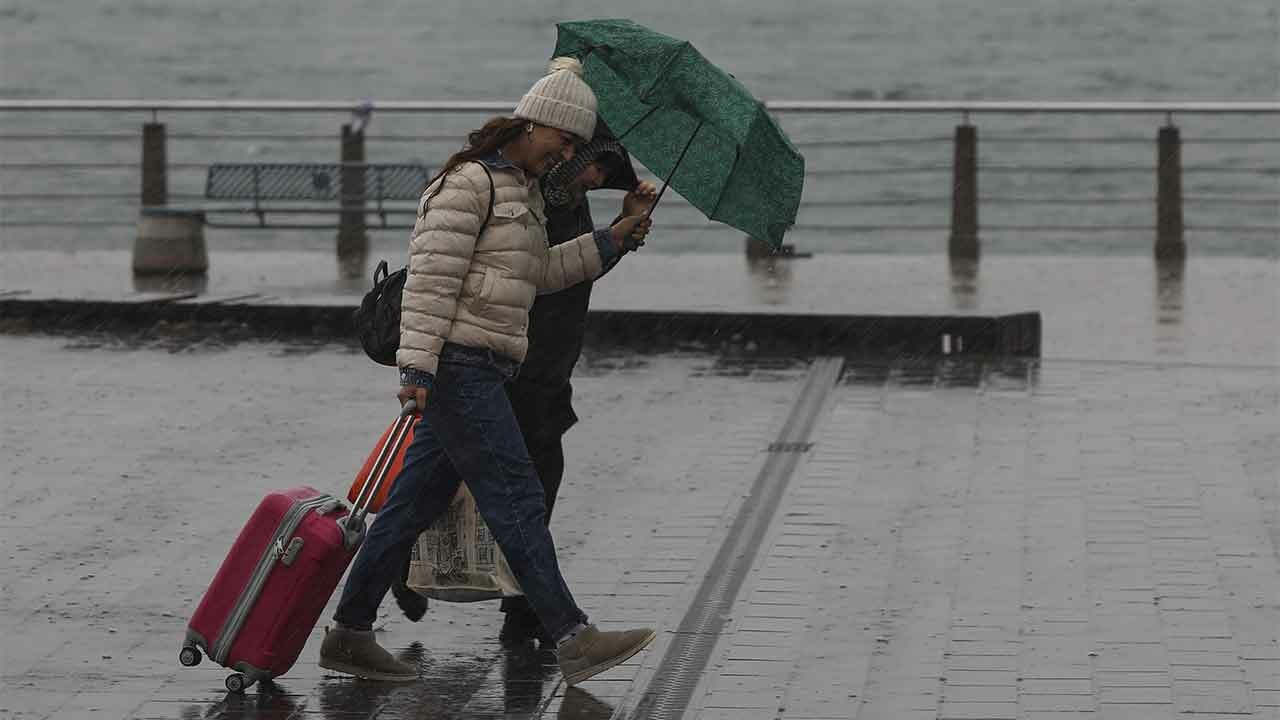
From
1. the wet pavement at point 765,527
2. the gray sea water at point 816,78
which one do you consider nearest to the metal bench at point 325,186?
the gray sea water at point 816,78

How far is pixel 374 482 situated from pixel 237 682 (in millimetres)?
624

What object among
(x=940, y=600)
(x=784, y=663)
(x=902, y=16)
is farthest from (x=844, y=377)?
(x=902, y=16)

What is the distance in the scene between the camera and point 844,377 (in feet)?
39.9

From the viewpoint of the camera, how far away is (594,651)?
6.45 metres

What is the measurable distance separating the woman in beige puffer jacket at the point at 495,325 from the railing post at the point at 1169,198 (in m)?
11.4

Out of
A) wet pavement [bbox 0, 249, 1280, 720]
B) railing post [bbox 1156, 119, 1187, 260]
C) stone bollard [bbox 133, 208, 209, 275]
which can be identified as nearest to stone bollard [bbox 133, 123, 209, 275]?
stone bollard [bbox 133, 208, 209, 275]

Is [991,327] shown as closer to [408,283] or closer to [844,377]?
[844,377]

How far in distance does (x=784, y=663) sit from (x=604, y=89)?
1.65m

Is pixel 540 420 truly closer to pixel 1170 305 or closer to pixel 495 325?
pixel 495 325

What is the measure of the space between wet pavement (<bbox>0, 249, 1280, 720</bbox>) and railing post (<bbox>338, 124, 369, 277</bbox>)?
497cm

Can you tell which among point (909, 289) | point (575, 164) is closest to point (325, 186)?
point (909, 289)

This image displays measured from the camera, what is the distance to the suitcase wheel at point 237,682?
6.45 metres

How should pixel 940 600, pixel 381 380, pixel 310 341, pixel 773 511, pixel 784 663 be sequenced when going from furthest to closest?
pixel 310 341 → pixel 381 380 → pixel 773 511 → pixel 940 600 → pixel 784 663

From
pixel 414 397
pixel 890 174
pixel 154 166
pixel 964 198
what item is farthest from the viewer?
pixel 890 174
